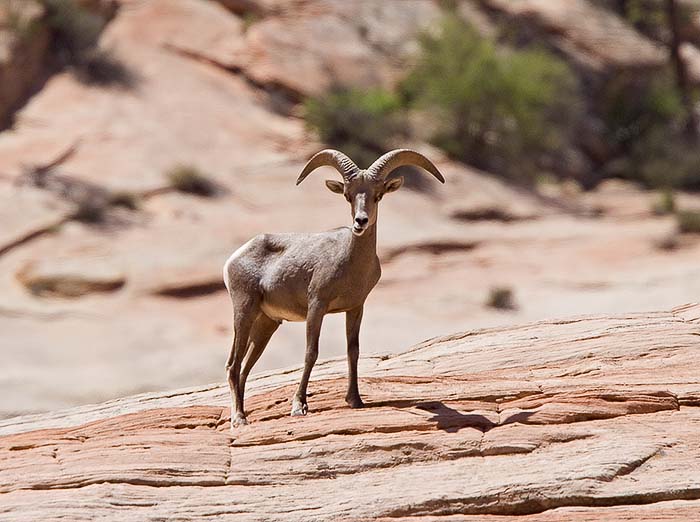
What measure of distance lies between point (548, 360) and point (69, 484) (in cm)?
465

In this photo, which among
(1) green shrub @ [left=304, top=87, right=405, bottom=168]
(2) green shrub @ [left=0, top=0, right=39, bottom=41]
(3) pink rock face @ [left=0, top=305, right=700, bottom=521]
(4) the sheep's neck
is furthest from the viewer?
(1) green shrub @ [left=304, top=87, right=405, bottom=168]

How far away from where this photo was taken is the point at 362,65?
35.7 metres

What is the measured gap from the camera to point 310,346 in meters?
9.43

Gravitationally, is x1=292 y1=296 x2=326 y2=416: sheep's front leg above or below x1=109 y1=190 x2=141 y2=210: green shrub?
below

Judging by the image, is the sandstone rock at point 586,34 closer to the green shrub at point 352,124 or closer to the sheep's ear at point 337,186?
the green shrub at point 352,124

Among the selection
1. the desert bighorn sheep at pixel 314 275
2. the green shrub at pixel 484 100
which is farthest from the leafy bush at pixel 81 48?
the desert bighorn sheep at pixel 314 275

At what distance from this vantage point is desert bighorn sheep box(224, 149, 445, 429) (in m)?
9.26

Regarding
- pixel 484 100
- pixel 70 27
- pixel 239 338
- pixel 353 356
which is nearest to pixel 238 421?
pixel 239 338

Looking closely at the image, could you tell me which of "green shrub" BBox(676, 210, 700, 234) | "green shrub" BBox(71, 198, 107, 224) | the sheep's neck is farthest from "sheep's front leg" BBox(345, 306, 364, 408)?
"green shrub" BBox(676, 210, 700, 234)

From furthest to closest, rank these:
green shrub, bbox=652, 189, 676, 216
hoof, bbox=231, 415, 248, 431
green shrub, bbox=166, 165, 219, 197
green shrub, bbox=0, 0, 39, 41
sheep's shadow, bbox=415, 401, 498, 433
→ 1. green shrub, bbox=652, 189, 676, 216
2. green shrub, bbox=0, 0, 39, 41
3. green shrub, bbox=166, 165, 219, 197
4. hoof, bbox=231, 415, 248, 431
5. sheep's shadow, bbox=415, 401, 498, 433

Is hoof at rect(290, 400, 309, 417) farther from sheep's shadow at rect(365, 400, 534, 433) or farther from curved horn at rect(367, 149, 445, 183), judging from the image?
curved horn at rect(367, 149, 445, 183)

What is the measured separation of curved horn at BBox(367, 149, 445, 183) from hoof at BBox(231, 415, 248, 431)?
2469 mm

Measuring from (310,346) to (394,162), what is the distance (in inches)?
68.5

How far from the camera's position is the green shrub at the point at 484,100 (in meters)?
33.9
